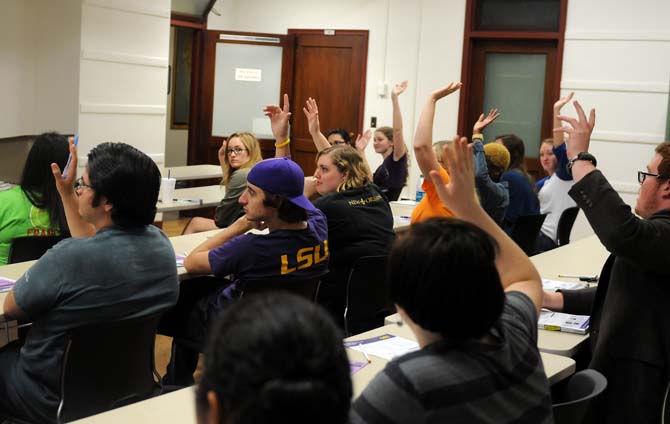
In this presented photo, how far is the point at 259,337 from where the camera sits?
1.00 meters

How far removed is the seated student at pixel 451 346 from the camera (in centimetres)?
153

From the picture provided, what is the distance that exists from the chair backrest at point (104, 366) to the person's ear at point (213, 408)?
5.06 ft

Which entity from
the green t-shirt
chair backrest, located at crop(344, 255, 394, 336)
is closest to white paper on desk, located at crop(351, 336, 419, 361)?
chair backrest, located at crop(344, 255, 394, 336)

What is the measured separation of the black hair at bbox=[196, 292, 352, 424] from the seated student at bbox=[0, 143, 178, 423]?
1.66 m

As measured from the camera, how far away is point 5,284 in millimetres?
3260

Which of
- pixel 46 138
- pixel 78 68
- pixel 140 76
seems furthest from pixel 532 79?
pixel 46 138

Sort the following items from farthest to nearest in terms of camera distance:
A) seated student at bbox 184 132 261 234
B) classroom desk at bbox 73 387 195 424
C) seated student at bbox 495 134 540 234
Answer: seated student at bbox 495 134 540 234 → seated student at bbox 184 132 261 234 → classroom desk at bbox 73 387 195 424

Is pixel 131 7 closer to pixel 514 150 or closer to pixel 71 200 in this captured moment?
pixel 514 150

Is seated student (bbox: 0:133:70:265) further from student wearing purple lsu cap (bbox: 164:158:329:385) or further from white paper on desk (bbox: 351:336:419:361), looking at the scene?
white paper on desk (bbox: 351:336:419:361)

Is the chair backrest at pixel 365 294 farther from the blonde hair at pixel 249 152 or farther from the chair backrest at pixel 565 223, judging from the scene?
the chair backrest at pixel 565 223

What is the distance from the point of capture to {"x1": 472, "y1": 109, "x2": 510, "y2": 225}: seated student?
5.08 m

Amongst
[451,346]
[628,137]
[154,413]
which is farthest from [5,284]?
[628,137]

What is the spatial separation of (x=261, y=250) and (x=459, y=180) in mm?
1505

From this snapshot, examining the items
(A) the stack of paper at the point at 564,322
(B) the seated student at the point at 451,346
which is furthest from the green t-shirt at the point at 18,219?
(B) the seated student at the point at 451,346
